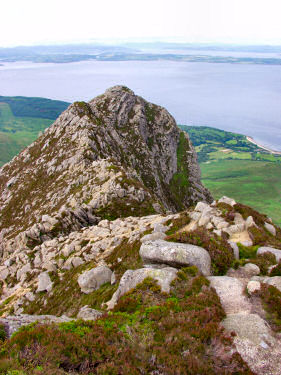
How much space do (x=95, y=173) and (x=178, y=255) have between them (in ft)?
109

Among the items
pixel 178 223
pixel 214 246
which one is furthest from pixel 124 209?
pixel 214 246

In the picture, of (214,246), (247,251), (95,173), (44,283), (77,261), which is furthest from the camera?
(95,173)

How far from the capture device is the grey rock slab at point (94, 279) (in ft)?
60.1

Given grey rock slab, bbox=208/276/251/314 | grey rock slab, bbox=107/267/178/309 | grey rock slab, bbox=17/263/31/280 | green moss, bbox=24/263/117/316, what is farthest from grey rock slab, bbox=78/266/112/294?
grey rock slab, bbox=17/263/31/280

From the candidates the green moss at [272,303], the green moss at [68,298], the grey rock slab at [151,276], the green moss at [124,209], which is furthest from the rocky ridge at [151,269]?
the green moss at [124,209]

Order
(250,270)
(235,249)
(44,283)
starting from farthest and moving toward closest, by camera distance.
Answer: (44,283), (235,249), (250,270)

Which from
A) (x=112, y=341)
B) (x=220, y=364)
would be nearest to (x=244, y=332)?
(x=220, y=364)

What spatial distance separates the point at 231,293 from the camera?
39.7 ft

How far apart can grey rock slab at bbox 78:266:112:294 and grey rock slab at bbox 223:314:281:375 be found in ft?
35.2

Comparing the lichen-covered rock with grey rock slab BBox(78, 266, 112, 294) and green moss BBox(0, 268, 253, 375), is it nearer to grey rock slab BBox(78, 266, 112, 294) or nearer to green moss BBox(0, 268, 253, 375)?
green moss BBox(0, 268, 253, 375)

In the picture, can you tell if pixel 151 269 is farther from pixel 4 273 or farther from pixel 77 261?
pixel 4 273

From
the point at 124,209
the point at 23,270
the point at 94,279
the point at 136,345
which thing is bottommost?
the point at 23,270

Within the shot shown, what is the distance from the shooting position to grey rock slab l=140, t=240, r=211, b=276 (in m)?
14.0

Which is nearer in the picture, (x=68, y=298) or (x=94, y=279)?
(x=94, y=279)
